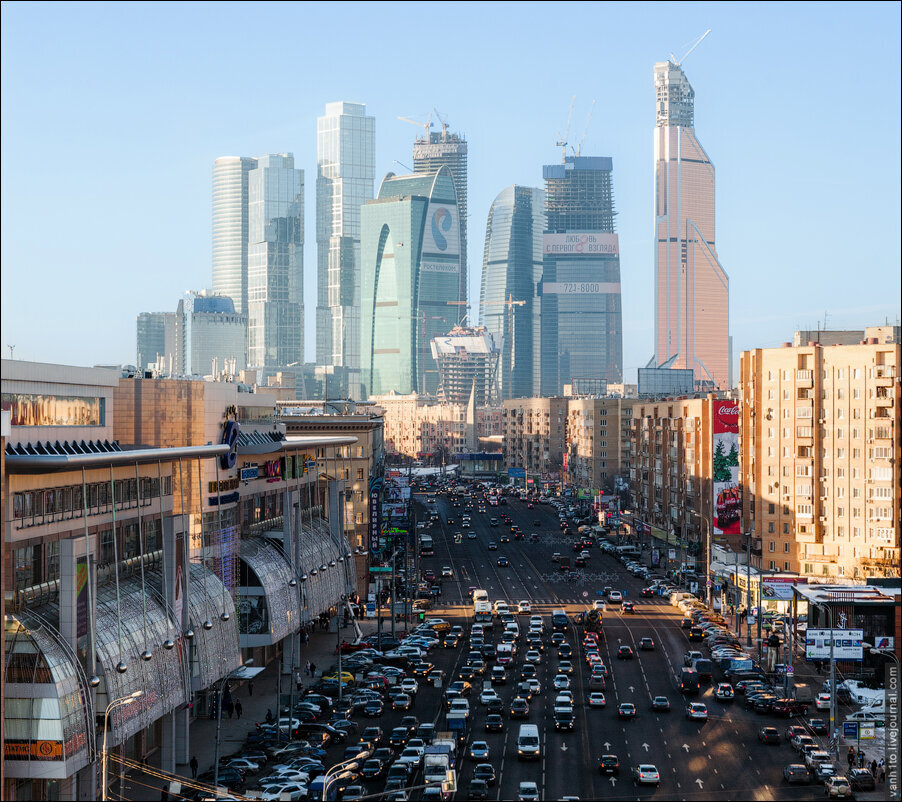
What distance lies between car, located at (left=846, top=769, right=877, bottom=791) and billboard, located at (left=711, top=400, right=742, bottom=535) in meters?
82.7

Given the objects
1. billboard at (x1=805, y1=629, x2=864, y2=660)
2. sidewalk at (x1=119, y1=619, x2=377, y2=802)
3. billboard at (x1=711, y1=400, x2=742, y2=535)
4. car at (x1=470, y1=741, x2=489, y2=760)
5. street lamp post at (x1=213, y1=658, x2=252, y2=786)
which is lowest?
sidewalk at (x1=119, y1=619, x2=377, y2=802)

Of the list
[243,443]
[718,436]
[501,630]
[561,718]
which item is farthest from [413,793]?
[718,436]

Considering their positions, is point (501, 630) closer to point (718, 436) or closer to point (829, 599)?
point (829, 599)

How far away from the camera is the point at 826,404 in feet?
440

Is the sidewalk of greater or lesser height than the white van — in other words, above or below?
below

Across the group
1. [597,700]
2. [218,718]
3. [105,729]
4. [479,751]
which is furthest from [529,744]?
[105,729]

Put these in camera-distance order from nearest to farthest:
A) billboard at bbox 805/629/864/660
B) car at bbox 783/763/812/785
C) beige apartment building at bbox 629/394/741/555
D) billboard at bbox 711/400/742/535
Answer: car at bbox 783/763/812/785, billboard at bbox 805/629/864/660, billboard at bbox 711/400/742/535, beige apartment building at bbox 629/394/741/555

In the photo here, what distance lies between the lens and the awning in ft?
277

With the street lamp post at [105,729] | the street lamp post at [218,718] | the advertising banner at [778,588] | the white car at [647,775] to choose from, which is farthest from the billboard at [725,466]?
the street lamp post at [105,729]

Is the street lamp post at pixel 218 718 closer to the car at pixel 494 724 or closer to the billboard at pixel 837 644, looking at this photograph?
the car at pixel 494 724

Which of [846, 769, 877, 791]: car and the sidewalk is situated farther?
[846, 769, 877, 791]: car

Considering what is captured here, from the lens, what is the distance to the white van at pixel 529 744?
230ft

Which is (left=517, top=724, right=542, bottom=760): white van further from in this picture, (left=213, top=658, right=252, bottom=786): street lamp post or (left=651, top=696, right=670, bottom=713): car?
(left=213, top=658, right=252, bottom=786): street lamp post

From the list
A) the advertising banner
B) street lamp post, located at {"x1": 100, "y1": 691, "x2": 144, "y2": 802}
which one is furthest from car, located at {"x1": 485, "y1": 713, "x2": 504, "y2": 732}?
the advertising banner
